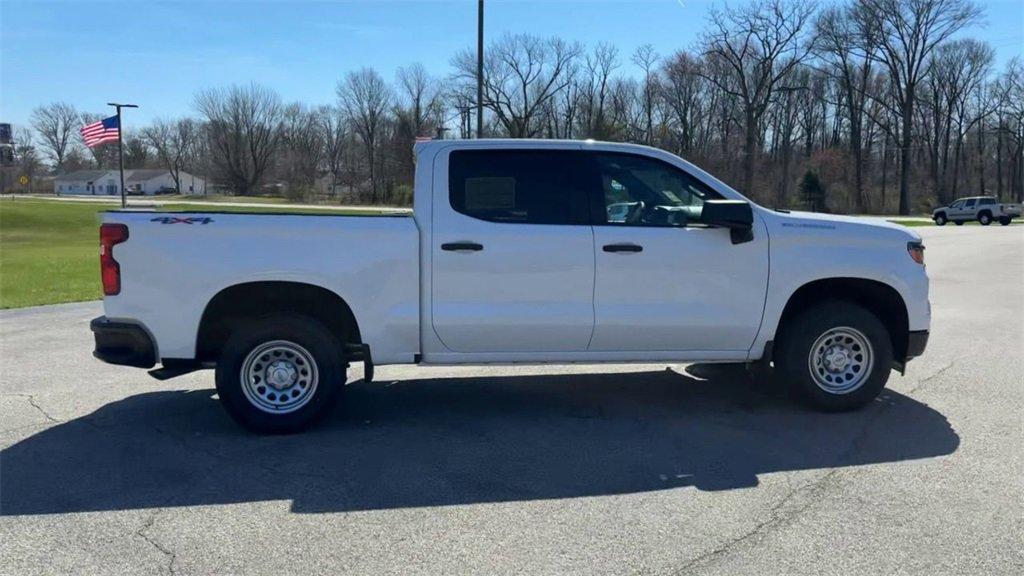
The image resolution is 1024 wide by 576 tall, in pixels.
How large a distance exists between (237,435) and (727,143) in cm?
6656

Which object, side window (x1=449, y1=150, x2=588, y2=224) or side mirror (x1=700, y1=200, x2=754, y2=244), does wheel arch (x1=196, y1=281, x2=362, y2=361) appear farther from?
side mirror (x1=700, y1=200, x2=754, y2=244)

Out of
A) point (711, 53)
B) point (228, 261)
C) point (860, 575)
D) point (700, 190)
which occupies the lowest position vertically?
point (860, 575)

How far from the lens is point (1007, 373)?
7.39 meters

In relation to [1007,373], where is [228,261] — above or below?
above

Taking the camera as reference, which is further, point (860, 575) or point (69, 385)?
point (69, 385)

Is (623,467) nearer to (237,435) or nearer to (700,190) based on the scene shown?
(700,190)

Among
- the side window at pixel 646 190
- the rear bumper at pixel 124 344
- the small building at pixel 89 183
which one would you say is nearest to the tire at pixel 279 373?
the rear bumper at pixel 124 344

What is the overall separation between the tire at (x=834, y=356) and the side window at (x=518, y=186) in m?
1.81

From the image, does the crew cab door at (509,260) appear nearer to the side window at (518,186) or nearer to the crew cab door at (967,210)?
the side window at (518,186)

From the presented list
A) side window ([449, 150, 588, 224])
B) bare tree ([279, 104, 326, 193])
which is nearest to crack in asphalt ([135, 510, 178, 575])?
side window ([449, 150, 588, 224])

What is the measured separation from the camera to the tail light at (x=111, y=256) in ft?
17.1

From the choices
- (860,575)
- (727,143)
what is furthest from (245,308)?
(727,143)

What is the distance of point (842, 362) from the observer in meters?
5.96

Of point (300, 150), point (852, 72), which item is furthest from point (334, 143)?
point (852, 72)
